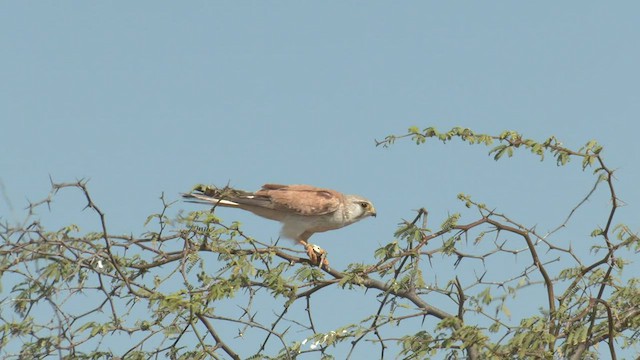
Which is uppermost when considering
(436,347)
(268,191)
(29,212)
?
(268,191)

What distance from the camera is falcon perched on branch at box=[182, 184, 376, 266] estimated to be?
973cm

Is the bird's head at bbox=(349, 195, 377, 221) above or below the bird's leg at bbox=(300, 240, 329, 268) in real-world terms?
above

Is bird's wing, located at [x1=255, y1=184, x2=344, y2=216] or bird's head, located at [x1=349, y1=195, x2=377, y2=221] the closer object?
bird's wing, located at [x1=255, y1=184, x2=344, y2=216]

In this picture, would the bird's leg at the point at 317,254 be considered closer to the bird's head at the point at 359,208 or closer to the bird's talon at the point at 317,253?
the bird's talon at the point at 317,253

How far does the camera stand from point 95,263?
21.7 ft

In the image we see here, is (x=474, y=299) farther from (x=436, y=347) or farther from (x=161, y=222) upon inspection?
(x=161, y=222)

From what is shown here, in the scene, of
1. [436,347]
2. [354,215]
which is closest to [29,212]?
[436,347]

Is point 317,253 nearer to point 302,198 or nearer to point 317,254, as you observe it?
point 317,254

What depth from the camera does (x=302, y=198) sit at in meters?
9.97

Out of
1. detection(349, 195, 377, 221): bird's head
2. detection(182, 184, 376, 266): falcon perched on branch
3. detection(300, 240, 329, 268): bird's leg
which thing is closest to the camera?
detection(300, 240, 329, 268): bird's leg

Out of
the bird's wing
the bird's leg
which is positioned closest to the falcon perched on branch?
the bird's wing

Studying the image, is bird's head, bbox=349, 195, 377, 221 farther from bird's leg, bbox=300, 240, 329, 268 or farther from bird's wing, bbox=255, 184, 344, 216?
bird's leg, bbox=300, 240, 329, 268

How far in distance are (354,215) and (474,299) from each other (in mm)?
3717

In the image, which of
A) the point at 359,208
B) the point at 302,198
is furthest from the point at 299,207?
the point at 359,208
